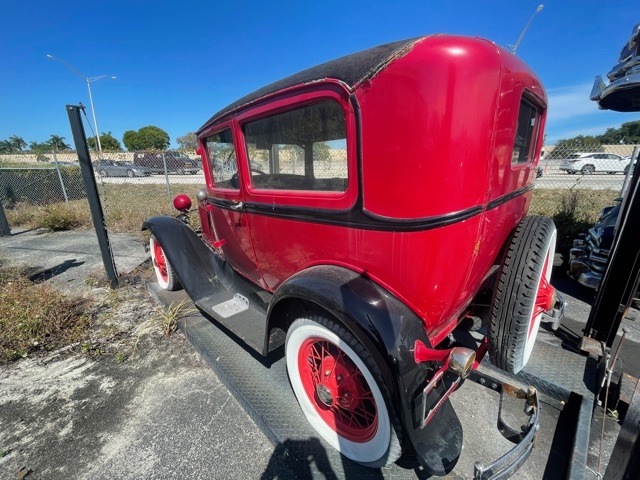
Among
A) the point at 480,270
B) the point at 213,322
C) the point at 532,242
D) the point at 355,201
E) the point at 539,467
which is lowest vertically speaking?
the point at 539,467

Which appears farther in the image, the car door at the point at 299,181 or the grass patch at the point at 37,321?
the grass patch at the point at 37,321

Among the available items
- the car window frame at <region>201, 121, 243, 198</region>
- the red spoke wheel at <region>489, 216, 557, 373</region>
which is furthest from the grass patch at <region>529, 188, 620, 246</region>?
the car window frame at <region>201, 121, 243, 198</region>

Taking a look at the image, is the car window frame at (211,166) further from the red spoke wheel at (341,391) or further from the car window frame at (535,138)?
the car window frame at (535,138)

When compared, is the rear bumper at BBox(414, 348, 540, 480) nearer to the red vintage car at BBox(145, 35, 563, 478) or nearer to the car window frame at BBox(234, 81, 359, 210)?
the red vintage car at BBox(145, 35, 563, 478)

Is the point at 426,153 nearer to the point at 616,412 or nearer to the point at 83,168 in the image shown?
→ the point at 616,412

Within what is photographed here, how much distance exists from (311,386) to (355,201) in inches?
48.1

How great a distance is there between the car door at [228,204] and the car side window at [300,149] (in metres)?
0.24

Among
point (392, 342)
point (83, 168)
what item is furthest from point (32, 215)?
point (392, 342)

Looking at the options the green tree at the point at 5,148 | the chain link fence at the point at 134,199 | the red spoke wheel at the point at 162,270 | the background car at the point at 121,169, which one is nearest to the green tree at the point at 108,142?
the green tree at the point at 5,148

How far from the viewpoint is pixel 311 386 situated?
189 centimetres

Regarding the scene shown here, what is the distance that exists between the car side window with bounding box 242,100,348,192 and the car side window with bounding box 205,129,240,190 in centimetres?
29

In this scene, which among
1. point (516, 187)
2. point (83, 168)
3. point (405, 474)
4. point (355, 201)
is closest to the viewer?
point (355, 201)

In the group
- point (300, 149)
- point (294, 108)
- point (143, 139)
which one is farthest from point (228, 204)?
A: point (143, 139)

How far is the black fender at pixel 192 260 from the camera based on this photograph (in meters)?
2.84
